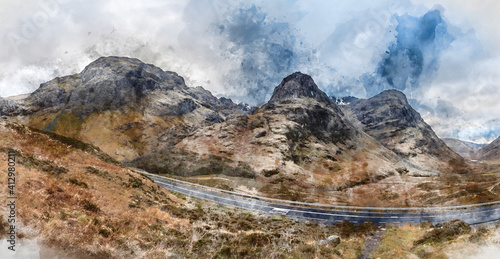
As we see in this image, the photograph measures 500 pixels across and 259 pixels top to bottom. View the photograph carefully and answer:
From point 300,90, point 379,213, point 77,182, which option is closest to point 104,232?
point 77,182

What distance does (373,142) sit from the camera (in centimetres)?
17838

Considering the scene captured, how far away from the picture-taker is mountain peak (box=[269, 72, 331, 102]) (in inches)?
7311

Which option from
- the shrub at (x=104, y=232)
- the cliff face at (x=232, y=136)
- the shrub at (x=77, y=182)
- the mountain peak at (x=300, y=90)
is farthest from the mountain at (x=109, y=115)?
the shrub at (x=104, y=232)

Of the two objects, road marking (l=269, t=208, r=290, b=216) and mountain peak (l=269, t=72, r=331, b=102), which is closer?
road marking (l=269, t=208, r=290, b=216)

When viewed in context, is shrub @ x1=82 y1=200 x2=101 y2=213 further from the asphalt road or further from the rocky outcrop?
the rocky outcrop

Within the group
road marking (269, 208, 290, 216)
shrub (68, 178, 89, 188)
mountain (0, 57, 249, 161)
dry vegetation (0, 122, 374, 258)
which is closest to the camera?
dry vegetation (0, 122, 374, 258)

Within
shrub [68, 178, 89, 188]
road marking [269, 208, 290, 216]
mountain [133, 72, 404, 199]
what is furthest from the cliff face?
shrub [68, 178, 89, 188]

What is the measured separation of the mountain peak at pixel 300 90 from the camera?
186 meters

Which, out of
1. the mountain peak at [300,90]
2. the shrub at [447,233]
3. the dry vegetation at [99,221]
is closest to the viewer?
the dry vegetation at [99,221]

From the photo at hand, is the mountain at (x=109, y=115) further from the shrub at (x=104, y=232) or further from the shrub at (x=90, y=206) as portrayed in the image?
the shrub at (x=104, y=232)

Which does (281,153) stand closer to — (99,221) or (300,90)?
(99,221)

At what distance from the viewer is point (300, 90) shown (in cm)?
18800

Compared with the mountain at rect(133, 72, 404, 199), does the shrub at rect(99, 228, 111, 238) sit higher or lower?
lower

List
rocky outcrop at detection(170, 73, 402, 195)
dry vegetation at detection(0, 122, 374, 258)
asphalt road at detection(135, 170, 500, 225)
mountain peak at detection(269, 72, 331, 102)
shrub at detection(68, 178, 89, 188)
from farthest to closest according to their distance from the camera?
mountain peak at detection(269, 72, 331, 102), rocky outcrop at detection(170, 73, 402, 195), asphalt road at detection(135, 170, 500, 225), shrub at detection(68, 178, 89, 188), dry vegetation at detection(0, 122, 374, 258)
